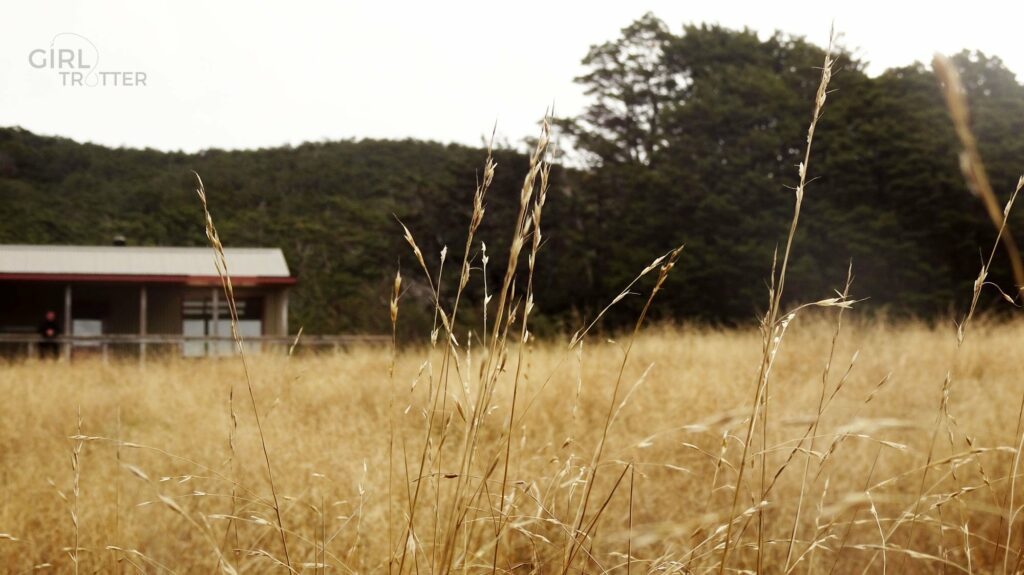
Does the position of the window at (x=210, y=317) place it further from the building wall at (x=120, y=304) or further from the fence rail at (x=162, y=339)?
the fence rail at (x=162, y=339)

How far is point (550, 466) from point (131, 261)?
1942cm

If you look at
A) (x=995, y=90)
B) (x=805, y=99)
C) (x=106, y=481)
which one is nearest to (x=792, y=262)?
(x=805, y=99)

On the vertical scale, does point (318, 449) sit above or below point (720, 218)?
below

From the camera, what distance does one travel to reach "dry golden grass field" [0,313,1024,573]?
143cm

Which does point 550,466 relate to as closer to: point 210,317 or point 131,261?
point 131,261

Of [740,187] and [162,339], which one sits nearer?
[162,339]

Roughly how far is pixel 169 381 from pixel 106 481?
5.56m

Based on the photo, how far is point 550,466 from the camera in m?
4.18

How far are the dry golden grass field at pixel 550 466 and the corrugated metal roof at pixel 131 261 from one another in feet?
34.0

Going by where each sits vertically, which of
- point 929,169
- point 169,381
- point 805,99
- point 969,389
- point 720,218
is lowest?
point 169,381

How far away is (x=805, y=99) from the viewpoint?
1017 inches

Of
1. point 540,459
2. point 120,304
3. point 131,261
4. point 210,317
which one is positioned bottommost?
point 210,317

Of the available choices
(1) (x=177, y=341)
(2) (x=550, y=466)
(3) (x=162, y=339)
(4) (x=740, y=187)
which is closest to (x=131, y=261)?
(1) (x=177, y=341)

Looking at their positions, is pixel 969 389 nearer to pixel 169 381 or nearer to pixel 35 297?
pixel 169 381
